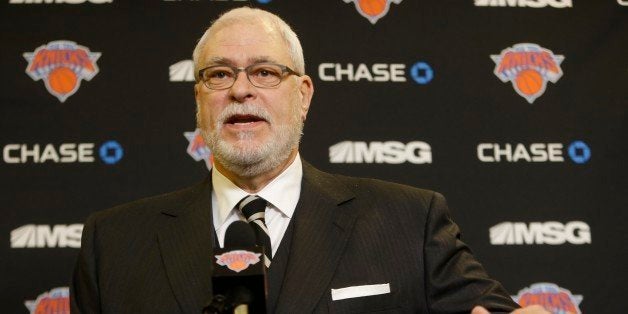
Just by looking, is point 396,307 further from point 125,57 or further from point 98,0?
point 98,0

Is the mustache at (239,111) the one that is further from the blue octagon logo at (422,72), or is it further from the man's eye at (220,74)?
the blue octagon logo at (422,72)

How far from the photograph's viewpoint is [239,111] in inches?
59.9

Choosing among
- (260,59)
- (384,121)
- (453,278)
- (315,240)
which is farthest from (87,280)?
(384,121)

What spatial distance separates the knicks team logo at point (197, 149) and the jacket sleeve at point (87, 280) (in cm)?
73

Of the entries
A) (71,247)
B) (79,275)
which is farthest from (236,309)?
(71,247)

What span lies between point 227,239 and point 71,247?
113 centimetres

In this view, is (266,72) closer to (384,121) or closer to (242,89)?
(242,89)

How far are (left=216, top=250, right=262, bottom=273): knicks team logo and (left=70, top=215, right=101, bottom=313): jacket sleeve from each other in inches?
22.8

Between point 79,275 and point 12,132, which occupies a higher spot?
point 12,132

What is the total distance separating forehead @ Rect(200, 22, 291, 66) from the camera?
5.12 ft

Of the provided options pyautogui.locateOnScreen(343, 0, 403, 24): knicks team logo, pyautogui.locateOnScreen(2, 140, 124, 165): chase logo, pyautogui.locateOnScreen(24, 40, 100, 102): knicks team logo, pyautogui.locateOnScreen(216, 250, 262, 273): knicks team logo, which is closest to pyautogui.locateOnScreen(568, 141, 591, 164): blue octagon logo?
pyautogui.locateOnScreen(343, 0, 403, 24): knicks team logo

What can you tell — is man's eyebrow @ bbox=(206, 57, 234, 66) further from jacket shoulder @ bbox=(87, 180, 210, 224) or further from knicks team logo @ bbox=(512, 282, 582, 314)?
knicks team logo @ bbox=(512, 282, 582, 314)

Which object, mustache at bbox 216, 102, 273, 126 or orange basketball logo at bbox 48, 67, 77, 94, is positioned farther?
orange basketball logo at bbox 48, 67, 77, 94

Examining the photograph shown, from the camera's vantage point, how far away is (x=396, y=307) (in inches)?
54.5
